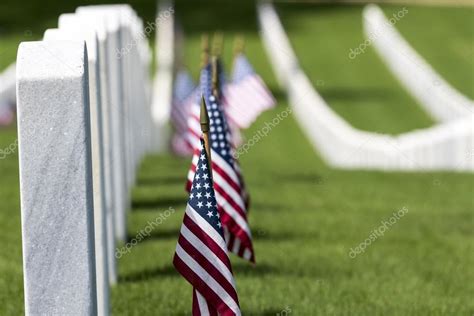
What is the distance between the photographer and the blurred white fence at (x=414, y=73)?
34562 mm

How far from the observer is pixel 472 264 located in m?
13.1

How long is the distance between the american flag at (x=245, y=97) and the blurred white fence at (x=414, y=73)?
13.6m

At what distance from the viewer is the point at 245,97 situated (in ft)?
63.8

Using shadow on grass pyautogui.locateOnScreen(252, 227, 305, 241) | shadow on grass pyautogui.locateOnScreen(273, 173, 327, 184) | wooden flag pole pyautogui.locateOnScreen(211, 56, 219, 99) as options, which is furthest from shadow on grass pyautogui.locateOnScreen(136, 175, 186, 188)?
wooden flag pole pyautogui.locateOnScreen(211, 56, 219, 99)

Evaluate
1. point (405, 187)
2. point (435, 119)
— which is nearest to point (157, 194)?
point (405, 187)

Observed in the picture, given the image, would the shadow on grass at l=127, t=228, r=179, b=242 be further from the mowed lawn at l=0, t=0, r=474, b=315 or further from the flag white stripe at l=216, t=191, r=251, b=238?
the flag white stripe at l=216, t=191, r=251, b=238

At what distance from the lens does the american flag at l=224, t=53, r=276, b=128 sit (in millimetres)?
19094

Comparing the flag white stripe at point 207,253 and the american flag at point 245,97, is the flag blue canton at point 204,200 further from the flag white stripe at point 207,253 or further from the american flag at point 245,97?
the american flag at point 245,97

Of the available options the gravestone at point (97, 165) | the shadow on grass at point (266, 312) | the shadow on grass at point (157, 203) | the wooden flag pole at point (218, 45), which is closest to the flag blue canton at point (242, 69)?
the wooden flag pole at point (218, 45)

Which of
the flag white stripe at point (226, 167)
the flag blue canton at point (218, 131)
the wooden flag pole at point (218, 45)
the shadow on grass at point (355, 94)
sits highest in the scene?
the shadow on grass at point (355, 94)

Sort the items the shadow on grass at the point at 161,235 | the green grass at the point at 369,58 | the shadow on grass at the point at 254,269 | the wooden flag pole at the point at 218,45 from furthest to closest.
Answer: the green grass at the point at 369,58 → the wooden flag pole at the point at 218,45 → the shadow on grass at the point at 161,235 → the shadow on grass at the point at 254,269

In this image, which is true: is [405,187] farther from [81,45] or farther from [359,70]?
[359,70]

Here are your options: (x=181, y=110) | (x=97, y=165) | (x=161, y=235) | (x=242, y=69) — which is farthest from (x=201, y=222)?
(x=181, y=110)

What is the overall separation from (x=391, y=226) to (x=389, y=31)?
102 ft
